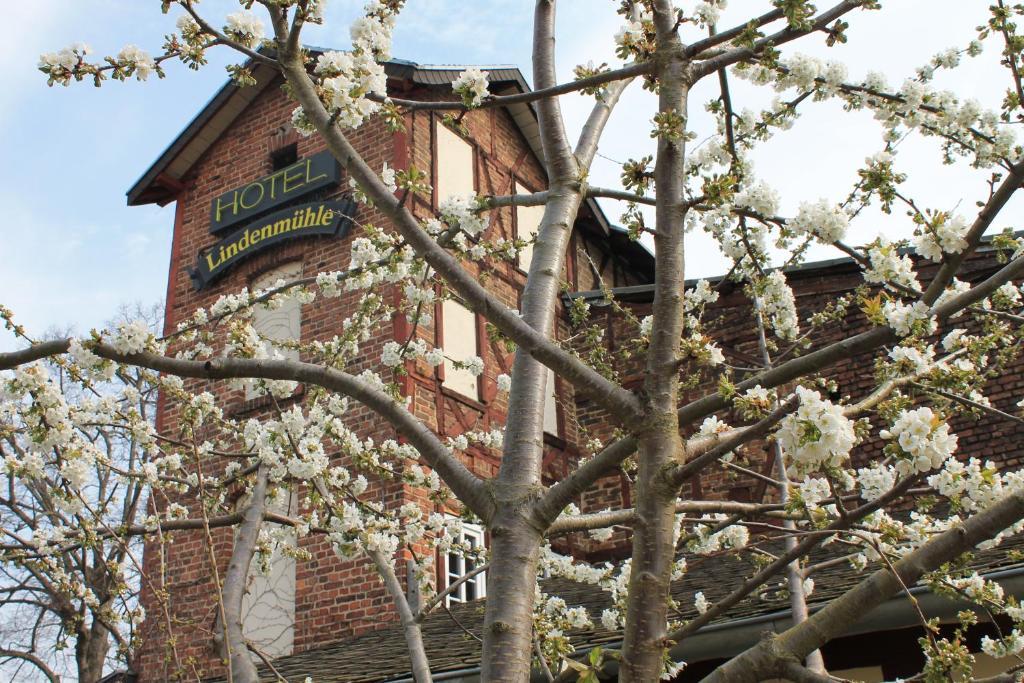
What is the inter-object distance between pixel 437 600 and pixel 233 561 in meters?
1.59

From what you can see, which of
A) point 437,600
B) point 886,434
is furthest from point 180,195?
point 886,434

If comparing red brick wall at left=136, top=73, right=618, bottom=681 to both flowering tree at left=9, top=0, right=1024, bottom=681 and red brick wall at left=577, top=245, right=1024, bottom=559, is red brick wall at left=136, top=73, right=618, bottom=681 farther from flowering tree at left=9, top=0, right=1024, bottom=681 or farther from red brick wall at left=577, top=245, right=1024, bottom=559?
flowering tree at left=9, top=0, right=1024, bottom=681

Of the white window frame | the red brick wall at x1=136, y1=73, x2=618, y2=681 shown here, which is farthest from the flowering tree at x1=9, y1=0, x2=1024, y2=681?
the white window frame

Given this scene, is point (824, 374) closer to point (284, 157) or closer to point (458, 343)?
point (458, 343)

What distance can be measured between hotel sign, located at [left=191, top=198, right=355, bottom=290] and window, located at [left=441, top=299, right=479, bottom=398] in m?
1.63

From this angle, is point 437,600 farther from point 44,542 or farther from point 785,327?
point 44,542

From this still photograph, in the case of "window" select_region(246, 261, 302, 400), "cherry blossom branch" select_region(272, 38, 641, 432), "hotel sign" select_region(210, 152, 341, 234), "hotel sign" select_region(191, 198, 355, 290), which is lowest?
"cherry blossom branch" select_region(272, 38, 641, 432)

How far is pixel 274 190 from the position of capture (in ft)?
43.4

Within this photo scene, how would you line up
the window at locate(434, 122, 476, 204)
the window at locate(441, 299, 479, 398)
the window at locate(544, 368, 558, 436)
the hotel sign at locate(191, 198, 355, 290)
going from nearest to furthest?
1. the window at locate(441, 299, 479, 398)
2. the hotel sign at locate(191, 198, 355, 290)
3. the window at locate(434, 122, 476, 204)
4. the window at locate(544, 368, 558, 436)

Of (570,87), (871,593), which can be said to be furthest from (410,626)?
(871,593)

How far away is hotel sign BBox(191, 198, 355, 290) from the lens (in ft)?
40.4

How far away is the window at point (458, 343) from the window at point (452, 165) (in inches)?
61.8

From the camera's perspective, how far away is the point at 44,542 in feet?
23.7

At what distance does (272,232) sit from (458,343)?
9.35 feet
